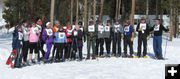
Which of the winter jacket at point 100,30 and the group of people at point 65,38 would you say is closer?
the group of people at point 65,38

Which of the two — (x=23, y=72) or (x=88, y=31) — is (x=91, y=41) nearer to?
(x=88, y=31)

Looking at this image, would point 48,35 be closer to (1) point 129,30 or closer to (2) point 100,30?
(2) point 100,30

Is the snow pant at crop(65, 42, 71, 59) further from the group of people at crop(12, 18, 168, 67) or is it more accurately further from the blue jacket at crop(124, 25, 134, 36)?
the blue jacket at crop(124, 25, 134, 36)

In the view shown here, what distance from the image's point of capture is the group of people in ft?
36.4

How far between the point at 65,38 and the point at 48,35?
0.85 meters

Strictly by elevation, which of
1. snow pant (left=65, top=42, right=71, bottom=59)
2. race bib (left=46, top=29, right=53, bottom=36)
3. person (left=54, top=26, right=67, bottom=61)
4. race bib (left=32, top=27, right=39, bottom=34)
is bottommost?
snow pant (left=65, top=42, right=71, bottom=59)

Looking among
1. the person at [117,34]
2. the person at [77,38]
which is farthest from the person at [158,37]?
the person at [77,38]

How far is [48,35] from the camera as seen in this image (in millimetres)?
11734

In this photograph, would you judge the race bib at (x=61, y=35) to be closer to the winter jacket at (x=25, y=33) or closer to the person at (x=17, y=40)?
the winter jacket at (x=25, y=33)

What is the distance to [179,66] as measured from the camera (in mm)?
4691

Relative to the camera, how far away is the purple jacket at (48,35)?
38.3ft

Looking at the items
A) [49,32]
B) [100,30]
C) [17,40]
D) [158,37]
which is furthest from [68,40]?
[158,37]

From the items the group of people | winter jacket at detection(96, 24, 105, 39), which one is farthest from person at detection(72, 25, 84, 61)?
winter jacket at detection(96, 24, 105, 39)

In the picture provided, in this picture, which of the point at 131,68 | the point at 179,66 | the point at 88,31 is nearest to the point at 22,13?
the point at 88,31
